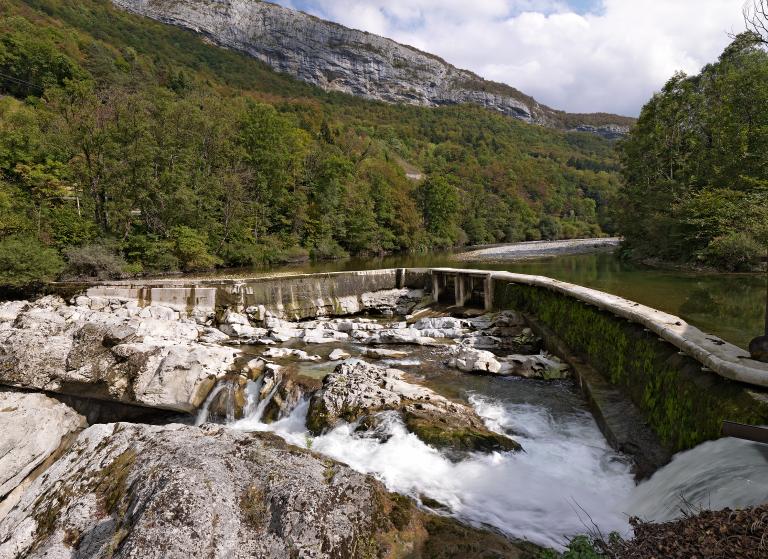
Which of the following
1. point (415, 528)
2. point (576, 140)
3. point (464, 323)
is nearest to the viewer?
point (415, 528)

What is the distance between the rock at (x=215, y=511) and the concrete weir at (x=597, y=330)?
131 inches

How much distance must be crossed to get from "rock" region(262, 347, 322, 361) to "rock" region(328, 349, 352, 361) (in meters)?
0.36

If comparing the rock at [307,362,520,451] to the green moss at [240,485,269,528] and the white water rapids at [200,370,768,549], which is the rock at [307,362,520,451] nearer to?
the white water rapids at [200,370,768,549]

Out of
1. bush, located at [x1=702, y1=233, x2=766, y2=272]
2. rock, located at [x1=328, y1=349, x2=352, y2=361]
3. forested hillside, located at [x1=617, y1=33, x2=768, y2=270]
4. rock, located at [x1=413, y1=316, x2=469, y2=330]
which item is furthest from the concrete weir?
forested hillside, located at [x1=617, y1=33, x2=768, y2=270]

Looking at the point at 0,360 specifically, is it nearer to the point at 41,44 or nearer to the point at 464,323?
the point at 464,323

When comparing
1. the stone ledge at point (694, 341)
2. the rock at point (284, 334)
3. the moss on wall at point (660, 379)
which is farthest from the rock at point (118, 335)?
the stone ledge at point (694, 341)

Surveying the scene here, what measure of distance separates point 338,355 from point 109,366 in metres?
5.59

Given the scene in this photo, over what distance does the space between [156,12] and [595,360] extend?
170 meters

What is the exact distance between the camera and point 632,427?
6.89m

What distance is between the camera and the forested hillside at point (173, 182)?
22984 mm

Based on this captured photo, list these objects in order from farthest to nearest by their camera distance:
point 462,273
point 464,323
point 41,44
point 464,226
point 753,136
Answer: point 464,226 < point 41,44 < point 753,136 < point 462,273 < point 464,323

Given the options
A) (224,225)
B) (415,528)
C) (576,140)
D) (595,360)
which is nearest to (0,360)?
(415,528)

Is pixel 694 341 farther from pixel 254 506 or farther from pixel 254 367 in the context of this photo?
pixel 254 367

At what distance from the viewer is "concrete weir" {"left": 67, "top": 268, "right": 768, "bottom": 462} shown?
5328 millimetres
